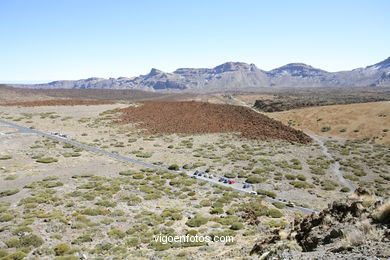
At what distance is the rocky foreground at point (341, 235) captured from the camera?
27.1 feet

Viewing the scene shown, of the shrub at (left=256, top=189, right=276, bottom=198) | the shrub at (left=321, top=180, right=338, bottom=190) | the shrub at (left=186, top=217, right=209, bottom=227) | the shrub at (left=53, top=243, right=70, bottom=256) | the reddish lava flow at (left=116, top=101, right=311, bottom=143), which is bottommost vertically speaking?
the shrub at (left=321, top=180, right=338, bottom=190)

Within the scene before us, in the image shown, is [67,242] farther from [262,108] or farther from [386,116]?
[262,108]

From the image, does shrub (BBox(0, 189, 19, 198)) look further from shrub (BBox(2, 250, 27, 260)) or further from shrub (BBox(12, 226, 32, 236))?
shrub (BBox(2, 250, 27, 260))

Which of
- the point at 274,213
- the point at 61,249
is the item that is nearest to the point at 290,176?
the point at 274,213

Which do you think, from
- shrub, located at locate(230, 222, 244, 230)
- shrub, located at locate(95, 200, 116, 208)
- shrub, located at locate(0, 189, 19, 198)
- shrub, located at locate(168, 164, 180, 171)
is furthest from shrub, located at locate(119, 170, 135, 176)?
shrub, located at locate(230, 222, 244, 230)

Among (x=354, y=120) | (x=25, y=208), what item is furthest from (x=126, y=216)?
(x=354, y=120)

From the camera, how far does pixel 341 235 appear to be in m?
9.70

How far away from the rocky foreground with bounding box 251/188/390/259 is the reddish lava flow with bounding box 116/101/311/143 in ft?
118

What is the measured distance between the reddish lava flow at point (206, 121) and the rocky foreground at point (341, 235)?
1414 inches

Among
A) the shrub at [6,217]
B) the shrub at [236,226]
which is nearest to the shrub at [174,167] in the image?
the shrub at [236,226]

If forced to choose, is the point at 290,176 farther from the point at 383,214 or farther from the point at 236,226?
the point at 383,214

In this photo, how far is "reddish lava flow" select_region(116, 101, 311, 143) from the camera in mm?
49625

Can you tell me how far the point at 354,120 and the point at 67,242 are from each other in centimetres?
5971

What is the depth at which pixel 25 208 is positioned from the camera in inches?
752
